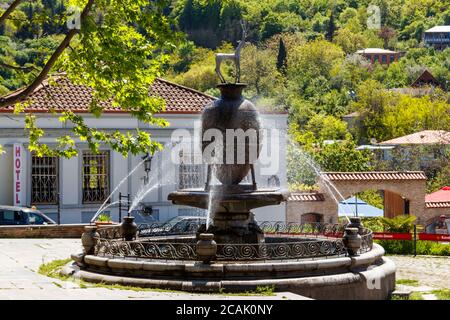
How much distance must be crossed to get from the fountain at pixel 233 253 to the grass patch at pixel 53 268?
265mm

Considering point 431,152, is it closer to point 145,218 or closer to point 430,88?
point 145,218

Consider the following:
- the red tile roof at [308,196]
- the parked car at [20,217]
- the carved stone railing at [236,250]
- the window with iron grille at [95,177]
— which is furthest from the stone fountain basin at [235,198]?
the red tile roof at [308,196]

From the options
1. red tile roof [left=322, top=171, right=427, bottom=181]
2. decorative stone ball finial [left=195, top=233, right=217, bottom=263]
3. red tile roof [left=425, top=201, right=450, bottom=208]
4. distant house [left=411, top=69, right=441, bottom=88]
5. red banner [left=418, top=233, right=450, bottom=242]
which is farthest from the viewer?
distant house [left=411, top=69, right=441, bottom=88]

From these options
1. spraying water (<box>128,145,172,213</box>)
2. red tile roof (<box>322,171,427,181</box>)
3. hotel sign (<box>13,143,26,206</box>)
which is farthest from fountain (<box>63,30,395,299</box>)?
red tile roof (<box>322,171,427,181</box>)

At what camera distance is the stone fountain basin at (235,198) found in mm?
17312

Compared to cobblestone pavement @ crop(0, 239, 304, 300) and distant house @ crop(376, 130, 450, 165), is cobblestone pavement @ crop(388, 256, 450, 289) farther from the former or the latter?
distant house @ crop(376, 130, 450, 165)

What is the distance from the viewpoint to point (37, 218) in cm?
2981

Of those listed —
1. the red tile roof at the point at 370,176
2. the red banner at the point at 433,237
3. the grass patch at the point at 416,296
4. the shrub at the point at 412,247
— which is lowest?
the grass patch at the point at 416,296

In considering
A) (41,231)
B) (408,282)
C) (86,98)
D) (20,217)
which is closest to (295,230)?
(408,282)

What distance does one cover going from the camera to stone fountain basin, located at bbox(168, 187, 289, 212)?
17.3m

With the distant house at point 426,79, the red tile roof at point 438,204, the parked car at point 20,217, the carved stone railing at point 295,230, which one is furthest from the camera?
the distant house at point 426,79

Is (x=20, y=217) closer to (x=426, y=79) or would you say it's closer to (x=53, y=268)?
Result: (x=53, y=268)

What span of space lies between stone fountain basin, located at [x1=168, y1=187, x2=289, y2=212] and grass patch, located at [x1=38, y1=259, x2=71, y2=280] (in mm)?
2674

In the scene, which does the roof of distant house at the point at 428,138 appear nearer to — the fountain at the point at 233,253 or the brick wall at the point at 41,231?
the brick wall at the point at 41,231
